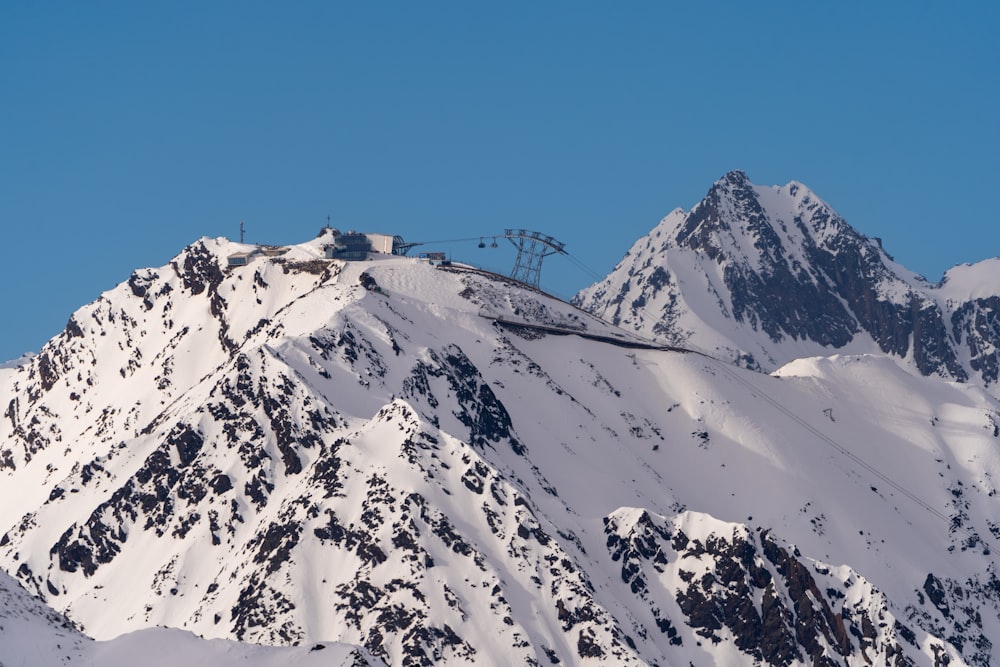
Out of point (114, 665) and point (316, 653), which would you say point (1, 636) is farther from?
point (316, 653)

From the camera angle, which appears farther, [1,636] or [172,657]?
[172,657]

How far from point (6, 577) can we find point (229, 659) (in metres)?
18.9

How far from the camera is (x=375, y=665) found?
7672 inches

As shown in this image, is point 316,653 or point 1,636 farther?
point 316,653

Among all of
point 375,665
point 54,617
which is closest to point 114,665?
point 54,617

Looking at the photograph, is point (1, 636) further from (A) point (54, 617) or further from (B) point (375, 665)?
(B) point (375, 665)

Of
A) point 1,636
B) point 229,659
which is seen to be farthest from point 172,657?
point 1,636

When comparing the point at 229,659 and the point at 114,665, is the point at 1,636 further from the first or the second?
the point at 229,659

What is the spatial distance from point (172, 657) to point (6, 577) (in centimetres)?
1435

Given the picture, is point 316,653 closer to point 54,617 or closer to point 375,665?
point 375,665

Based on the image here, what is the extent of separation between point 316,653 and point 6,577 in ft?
82.6

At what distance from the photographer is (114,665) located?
602 feet

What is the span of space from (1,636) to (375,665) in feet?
105

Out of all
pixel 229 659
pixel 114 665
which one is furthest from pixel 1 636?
pixel 229 659
